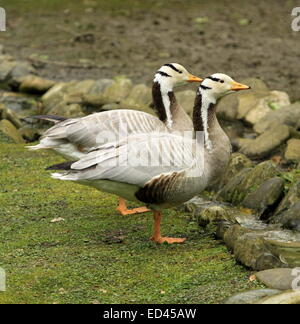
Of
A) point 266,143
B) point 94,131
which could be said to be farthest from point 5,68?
point 94,131

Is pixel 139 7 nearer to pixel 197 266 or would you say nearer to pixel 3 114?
pixel 3 114

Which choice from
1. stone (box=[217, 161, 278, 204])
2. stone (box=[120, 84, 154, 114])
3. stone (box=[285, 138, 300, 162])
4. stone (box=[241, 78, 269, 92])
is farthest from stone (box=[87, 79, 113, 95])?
stone (box=[217, 161, 278, 204])

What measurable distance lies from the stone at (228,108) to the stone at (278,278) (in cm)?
574

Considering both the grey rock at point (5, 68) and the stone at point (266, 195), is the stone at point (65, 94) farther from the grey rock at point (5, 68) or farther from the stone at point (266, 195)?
the stone at point (266, 195)

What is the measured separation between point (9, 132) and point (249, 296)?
6143 mm

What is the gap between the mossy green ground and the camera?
242 inches

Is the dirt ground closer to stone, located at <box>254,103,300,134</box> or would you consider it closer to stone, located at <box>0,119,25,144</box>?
stone, located at <box>254,103,300,134</box>

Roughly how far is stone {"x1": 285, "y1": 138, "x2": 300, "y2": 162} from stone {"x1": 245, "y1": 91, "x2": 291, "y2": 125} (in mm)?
1306

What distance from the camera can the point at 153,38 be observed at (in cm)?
1638

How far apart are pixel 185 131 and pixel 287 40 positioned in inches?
296

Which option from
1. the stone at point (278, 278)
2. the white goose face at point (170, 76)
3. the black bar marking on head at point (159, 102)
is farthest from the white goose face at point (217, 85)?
the stone at point (278, 278)
